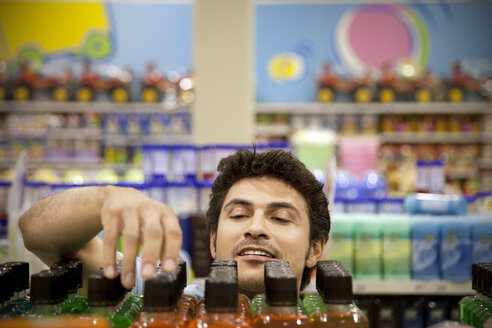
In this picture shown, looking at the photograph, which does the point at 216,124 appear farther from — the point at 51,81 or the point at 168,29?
the point at 168,29

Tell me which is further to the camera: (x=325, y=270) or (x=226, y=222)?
(x=226, y=222)

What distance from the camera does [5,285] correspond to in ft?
2.65

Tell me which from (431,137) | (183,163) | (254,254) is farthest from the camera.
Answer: (431,137)

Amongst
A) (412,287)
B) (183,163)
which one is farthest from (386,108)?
(412,287)

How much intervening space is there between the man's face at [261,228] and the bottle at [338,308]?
378 millimetres

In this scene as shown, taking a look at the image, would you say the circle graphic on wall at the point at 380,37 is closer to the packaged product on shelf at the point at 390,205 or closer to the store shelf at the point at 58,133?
the store shelf at the point at 58,133

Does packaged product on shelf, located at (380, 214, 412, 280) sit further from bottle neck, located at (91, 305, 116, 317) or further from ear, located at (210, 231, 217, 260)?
bottle neck, located at (91, 305, 116, 317)

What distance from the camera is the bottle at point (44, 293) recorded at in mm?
748

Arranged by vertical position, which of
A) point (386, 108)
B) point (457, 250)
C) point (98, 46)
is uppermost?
point (98, 46)

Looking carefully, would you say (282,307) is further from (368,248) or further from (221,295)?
(368,248)

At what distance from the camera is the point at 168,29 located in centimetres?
946

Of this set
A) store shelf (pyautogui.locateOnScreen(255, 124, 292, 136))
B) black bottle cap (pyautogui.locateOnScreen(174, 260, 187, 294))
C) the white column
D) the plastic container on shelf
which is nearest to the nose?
black bottle cap (pyautogui.locateOnScreen(174, 260, 187, 294))

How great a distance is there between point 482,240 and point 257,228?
1946 mm

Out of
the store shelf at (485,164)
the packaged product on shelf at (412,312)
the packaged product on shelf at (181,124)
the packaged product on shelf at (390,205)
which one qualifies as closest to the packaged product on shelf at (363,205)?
the packaged product on shelf at (390,205)
